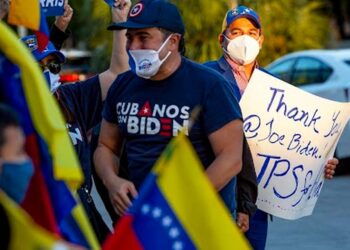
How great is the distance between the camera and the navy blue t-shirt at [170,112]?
4.89 metres

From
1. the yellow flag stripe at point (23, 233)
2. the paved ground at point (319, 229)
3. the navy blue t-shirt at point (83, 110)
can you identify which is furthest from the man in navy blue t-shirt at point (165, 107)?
the paved ground at point (319, 229)

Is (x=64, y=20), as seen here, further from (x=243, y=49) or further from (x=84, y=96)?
(x=243, y=49)

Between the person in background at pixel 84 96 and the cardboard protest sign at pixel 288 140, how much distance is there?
774mm

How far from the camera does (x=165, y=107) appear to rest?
16.1 feet

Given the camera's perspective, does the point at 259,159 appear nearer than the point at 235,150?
No

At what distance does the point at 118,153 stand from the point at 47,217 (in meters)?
1.47

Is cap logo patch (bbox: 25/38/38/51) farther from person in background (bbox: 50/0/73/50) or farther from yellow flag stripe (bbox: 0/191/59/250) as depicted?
yellow flag stripe (bbox: 0/191/59/250)

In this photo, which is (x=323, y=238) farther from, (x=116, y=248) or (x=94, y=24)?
(x=94, y=24)

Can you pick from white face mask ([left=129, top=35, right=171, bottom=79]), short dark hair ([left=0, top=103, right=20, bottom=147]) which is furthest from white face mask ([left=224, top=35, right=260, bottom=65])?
short dark hair ([left=0, top=103, right=20, bottom=147])

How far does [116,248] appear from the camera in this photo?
3.80 meters

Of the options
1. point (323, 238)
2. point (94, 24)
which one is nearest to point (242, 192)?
point (323, 238)

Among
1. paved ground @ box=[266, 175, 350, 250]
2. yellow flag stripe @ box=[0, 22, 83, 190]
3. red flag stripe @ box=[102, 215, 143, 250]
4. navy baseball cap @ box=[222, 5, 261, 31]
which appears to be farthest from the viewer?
paved ground @ box=[266, 175, 350, 250]

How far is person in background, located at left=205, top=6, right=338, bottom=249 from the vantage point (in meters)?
6.11

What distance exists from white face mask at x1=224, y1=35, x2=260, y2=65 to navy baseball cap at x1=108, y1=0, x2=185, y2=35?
1193 millimetres
